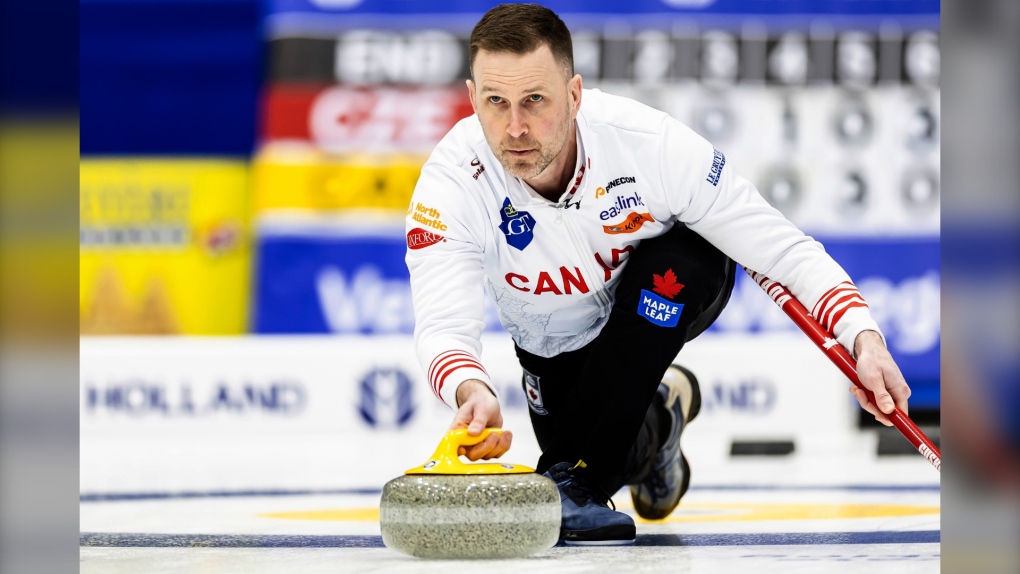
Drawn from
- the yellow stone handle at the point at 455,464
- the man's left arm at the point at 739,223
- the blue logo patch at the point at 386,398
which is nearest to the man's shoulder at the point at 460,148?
the man's left arm at the point at 739,223

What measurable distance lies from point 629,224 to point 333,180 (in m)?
3.83

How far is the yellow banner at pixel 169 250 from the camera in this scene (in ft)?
23.0

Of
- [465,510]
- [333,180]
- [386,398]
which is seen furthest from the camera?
[333,180]

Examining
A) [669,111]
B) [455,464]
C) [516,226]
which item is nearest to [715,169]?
[516,226]

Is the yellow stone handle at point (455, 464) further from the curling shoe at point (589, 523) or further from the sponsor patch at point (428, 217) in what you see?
the sponsor patch at point (428, 217)

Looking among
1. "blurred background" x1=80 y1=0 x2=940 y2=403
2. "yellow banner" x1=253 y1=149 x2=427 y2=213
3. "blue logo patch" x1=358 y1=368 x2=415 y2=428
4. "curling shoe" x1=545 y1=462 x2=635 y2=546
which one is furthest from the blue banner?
"curling shoe" x1=545 y1=462 x2=635 y2=546

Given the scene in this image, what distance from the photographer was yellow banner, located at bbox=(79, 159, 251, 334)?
700 centimetres

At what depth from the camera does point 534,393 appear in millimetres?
2656

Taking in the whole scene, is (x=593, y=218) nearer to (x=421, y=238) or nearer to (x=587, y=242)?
(x=587, y=242)

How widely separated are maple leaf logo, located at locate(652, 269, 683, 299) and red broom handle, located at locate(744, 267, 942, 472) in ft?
0.62

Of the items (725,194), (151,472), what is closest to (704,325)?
(725,194)

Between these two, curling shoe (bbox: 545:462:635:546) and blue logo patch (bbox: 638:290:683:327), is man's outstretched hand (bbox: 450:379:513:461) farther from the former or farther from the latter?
blue logo patch (bbox: 638:290:683:327)

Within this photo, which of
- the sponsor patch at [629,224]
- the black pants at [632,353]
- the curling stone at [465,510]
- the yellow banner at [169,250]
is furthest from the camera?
the yellow banner at [169,250]

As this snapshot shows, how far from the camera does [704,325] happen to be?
241 centimetres
